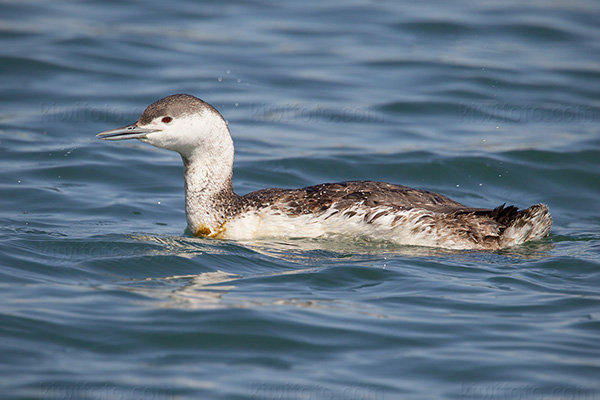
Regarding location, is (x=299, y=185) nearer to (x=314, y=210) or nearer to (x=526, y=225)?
(x=314, y=210)


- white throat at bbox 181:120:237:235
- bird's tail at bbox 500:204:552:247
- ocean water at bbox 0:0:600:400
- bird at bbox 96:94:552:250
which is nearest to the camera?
ocean water at bbox 0:0:600:400

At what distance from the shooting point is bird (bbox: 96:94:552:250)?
945 cm

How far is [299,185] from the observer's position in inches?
510

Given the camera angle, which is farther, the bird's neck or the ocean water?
the bird's neck

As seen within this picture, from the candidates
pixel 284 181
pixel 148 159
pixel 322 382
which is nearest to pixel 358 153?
pixel 284 181

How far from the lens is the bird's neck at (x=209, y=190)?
9797 millimetres

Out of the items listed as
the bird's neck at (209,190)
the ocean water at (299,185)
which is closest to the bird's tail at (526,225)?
the ocean water at (299,185)

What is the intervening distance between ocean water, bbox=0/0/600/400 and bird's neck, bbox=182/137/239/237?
0.25 meters

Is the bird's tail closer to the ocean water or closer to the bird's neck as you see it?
the ocean water

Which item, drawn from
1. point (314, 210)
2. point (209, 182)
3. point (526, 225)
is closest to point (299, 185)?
point (209, 182)

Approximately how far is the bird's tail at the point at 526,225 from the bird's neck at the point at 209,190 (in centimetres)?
305

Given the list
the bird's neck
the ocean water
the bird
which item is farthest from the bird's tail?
the bird's neck

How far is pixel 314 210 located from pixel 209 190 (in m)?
1.26

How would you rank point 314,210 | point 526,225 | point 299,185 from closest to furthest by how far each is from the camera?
point 526,225 → point 314,210 → point 299,185
